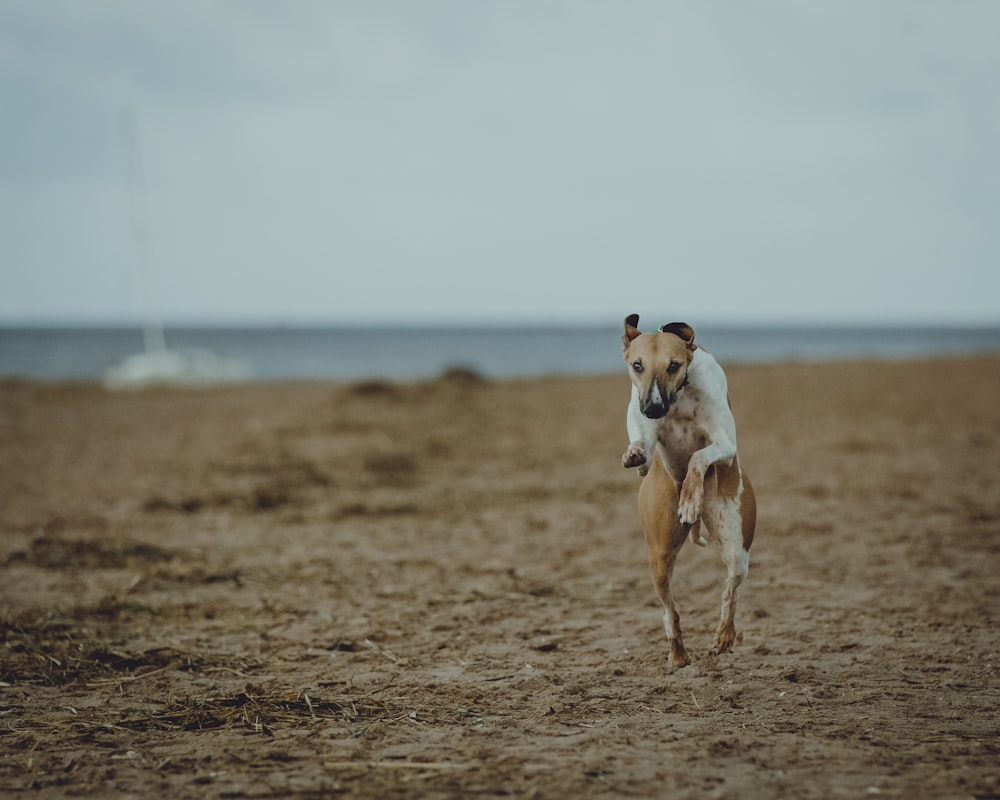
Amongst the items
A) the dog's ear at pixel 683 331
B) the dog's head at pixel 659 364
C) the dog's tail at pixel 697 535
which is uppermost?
the dog's ear at pixel 683 331

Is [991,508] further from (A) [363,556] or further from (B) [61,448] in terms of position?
(B) [61,448]

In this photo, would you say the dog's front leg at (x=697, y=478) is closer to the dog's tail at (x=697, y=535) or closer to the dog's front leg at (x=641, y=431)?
the dog's front leg at (x=641, y=431)

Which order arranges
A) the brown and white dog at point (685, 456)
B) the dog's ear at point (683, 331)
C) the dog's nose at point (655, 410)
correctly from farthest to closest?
the dog's ear at point (683, 331) < the brown and white dog at point (685, 456) < the dog's nose at point (655, 410)

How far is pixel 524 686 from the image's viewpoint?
463 cm

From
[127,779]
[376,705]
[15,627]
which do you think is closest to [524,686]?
[376,705]

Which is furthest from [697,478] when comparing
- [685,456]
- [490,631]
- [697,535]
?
[490,631]

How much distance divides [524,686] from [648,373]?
76.6 inches

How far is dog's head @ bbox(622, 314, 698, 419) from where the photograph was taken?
353 centimetres

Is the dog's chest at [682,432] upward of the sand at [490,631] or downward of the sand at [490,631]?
upward

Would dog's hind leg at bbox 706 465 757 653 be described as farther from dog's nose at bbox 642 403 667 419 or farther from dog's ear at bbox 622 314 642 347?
dog's ear at bbox 622 314 642 347

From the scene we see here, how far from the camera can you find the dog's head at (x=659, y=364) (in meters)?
3.53

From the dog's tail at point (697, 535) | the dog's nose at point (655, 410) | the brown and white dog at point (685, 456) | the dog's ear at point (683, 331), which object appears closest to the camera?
the dog's nose at point (655, 410)

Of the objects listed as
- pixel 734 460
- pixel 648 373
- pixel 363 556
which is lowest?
pixel 363 556

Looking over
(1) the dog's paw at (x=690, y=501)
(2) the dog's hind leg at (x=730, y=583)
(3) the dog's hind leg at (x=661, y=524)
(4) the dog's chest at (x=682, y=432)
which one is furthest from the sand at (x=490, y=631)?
(4) the dog's chest at (x=682, y=432)
